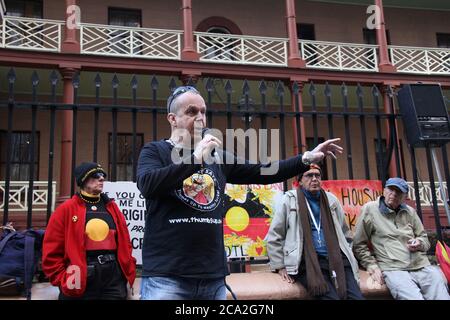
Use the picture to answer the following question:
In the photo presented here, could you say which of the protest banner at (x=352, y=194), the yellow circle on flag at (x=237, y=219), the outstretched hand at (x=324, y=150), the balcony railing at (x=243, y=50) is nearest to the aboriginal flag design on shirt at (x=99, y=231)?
the yellow circle on flag at (x=237, y=219)

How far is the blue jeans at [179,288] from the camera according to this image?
2.12 meters

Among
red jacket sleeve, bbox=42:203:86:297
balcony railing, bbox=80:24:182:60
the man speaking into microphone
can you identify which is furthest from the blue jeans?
balcony railing, bbox=80:24:182:60

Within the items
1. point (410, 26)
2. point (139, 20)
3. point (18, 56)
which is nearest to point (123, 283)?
point (18, 56)

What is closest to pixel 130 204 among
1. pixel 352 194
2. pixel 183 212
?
pixel 183 212

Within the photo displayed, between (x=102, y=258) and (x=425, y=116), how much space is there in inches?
136

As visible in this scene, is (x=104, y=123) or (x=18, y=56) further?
(x=104, y=123)

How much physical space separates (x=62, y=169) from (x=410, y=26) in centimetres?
1483

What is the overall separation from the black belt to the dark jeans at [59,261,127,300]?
0.08 feet

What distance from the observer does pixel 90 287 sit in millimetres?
3371

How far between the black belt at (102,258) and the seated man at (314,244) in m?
1.42

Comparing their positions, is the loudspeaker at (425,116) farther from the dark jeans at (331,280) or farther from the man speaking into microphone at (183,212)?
the man speaking into microphone at (183,212)

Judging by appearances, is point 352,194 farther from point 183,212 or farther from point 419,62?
point 419,62

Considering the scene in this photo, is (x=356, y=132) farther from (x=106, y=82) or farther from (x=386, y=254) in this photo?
(x=386, y=254)

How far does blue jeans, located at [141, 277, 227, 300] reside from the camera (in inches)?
83.7
